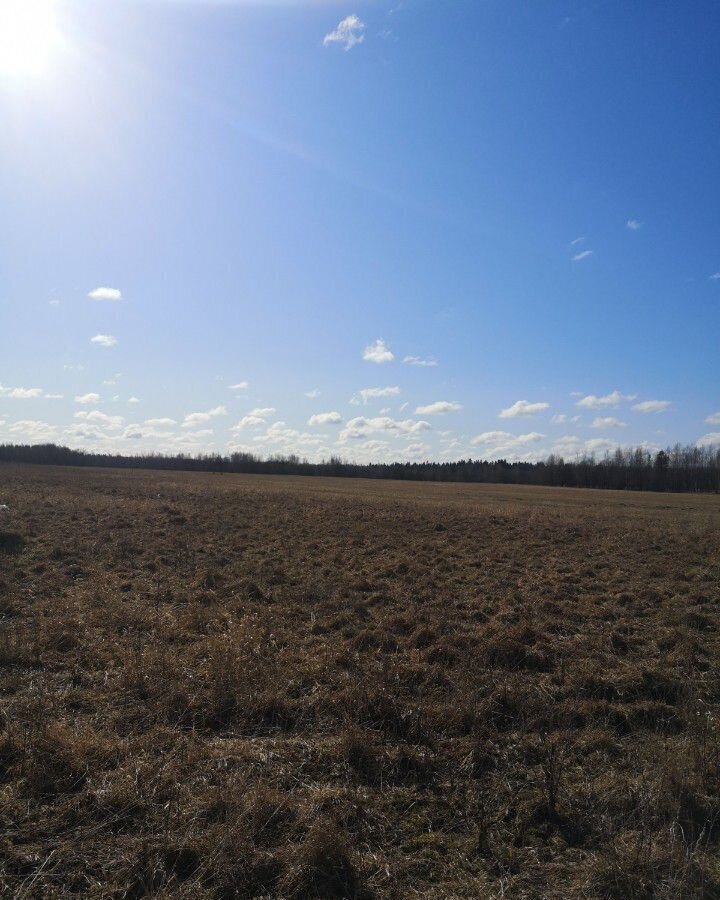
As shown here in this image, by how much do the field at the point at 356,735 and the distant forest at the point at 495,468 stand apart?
111413 mm

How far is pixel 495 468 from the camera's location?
152 m

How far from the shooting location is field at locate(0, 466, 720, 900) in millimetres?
4242

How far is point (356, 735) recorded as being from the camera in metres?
6.02

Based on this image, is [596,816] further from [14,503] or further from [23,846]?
[14,503]

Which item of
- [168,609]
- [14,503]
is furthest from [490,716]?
[14,503]

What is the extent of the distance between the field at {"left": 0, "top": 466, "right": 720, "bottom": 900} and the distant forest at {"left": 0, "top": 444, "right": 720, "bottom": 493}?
111413 mm

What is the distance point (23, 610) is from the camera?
34.7ft

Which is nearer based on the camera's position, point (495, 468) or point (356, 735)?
point (356, 735)

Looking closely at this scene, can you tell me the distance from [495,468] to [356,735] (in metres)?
151

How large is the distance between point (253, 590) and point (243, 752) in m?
6.81

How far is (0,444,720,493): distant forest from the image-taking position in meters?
118

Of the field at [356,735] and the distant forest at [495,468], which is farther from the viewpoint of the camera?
the distant forest at [495,468]

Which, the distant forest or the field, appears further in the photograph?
the distant forest

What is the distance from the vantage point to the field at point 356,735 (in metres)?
4.24
